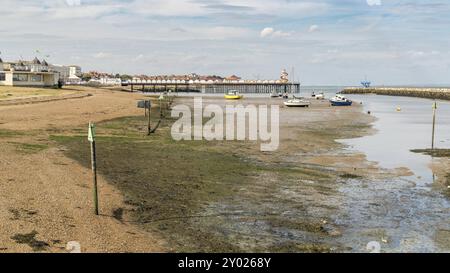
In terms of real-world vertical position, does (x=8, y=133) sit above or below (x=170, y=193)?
above

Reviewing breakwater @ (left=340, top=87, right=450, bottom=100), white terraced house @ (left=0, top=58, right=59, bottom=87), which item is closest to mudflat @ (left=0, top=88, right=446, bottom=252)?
white terraced house @ (left=0, top=58, right=59, bottom=87)

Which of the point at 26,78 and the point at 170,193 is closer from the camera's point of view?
the point at 170,193

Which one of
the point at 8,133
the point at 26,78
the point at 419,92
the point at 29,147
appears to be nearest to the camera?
the point at 29,147

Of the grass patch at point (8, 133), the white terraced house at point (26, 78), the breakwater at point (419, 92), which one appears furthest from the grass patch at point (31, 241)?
the breakwater at point (419, 92)

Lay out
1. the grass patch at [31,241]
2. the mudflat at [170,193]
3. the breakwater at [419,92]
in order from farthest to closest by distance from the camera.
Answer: the breakwater at [419,92] < the mudflat at [170,193] < the grass patch at [31,241]

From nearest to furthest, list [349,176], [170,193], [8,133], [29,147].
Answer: [170,193] → [349,176] → [29,147] → [8,133]

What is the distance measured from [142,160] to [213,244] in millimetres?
11801

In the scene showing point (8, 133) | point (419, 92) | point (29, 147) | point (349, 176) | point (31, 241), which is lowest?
point (349, 176)

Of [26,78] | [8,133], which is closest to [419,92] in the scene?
[26,78]

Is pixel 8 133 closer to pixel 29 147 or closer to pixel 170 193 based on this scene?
pixel 29 147

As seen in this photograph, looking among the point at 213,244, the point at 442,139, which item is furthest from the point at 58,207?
the point at 442,139

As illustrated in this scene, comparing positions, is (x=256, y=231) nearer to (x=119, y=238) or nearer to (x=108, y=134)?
(x=119, y=238)

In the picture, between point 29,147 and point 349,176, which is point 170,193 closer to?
point 349,176

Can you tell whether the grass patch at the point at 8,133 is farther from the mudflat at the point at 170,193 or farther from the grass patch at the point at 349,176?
the grass patch at the point at 349,176
